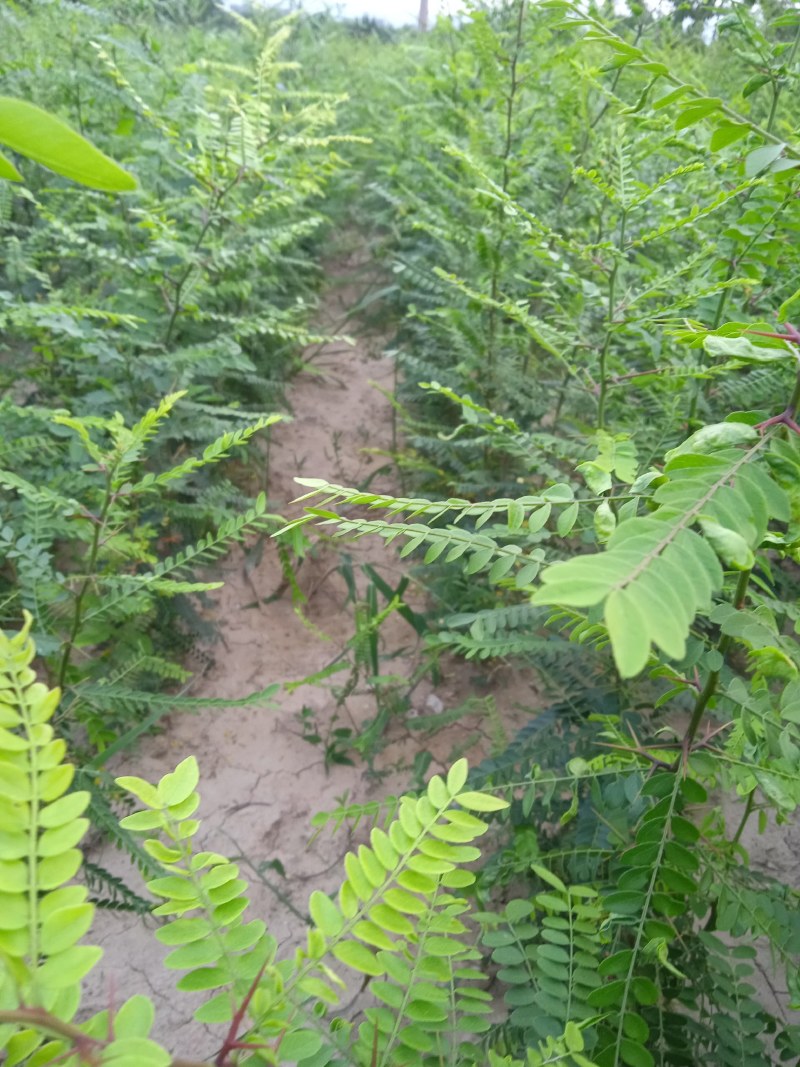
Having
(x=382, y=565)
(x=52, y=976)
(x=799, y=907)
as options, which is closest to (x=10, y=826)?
(x=52, y=976)

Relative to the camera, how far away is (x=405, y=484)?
217 cm

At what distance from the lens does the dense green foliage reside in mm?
439

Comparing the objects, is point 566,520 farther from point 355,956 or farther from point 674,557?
point 355,956

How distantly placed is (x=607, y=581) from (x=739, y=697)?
43cm

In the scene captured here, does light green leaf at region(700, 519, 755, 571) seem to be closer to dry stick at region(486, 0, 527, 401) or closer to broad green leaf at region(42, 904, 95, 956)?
broad green leaf at region(42, 904, 95, 956)

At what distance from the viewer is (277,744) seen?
166cm

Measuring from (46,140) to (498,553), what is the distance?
499 mm

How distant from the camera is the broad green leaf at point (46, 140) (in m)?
0.26

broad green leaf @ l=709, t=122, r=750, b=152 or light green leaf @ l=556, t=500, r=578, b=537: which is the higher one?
broad green leaf @ l=709, t=122, r=750, b=152

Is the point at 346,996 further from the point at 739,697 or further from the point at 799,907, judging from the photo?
the point at 739,697

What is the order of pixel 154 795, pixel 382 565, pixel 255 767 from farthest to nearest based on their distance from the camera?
pixel 382 565 → pixel 255 767 → pixel 154 795

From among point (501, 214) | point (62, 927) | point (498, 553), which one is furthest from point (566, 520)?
point (501, 214)

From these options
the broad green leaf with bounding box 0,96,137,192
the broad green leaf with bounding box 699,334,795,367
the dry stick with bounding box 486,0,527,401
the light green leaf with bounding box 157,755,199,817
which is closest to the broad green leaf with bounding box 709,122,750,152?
the broad green leaf with bounding box 699,334,795,367

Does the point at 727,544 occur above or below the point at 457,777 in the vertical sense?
above
